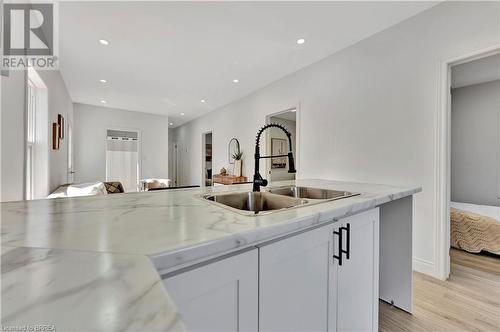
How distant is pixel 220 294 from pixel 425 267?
247 cm

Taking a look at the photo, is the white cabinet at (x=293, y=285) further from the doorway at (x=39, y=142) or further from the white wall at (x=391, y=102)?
the doorway at (x=39, y=142)

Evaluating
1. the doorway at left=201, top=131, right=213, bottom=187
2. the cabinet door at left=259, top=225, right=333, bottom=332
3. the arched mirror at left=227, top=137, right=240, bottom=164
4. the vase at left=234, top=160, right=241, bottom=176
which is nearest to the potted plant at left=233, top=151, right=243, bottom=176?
the vase at left=234, top=160, right=241, bottom=176

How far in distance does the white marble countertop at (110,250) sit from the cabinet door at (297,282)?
0.32 feet

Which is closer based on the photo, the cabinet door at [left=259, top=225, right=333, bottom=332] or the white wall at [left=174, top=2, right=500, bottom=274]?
the cabinet door at [left=259, top=225, right=333, bottom=332]

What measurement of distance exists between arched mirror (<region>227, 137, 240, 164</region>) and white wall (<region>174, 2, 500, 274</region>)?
6.09ft

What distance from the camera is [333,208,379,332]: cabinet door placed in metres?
1.05

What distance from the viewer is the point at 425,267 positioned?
2.21m

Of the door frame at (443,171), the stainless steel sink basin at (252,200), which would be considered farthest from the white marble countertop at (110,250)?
the door frame at (443,171)

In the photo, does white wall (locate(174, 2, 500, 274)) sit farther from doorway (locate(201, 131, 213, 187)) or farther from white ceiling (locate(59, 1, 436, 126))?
doorway (locate(201, 131, 213, 187))

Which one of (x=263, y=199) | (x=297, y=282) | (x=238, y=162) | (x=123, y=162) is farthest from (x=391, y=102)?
(x=123, y=162)

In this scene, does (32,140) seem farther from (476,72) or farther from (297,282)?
(476,72)

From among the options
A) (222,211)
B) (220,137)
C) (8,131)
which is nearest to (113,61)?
(8,131)

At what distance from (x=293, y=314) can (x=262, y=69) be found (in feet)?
11.5

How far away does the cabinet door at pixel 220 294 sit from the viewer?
22.8 inches
